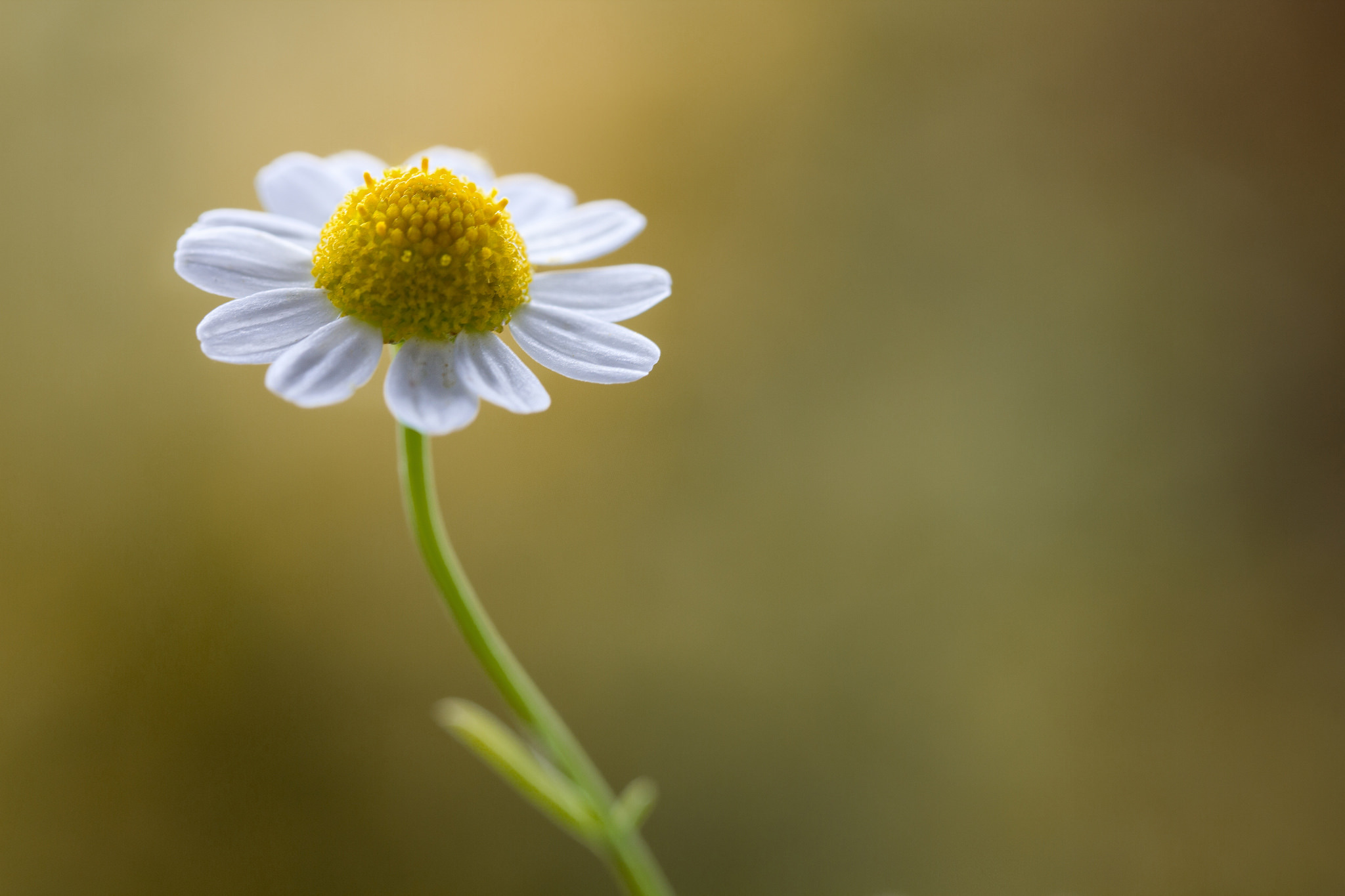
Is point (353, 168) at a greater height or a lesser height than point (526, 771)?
greater

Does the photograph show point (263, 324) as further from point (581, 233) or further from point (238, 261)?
point (581, 233)

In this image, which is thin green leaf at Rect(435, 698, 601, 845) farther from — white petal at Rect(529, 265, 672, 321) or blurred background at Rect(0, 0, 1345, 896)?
blurred background at Rect(0, 0, 1345, 896)

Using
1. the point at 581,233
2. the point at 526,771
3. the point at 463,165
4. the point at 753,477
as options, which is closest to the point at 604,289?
the point at 581,233

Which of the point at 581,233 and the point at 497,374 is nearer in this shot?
the point at 497,374

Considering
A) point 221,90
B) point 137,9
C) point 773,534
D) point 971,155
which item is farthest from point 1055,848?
point 137,9

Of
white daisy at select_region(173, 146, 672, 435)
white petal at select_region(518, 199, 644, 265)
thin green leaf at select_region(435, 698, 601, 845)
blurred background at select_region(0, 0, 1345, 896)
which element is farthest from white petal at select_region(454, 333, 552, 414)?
blurred background at select_region(0, 0, 1345, 896)

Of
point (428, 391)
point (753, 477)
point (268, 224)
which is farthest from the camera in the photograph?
point (753, 477)
